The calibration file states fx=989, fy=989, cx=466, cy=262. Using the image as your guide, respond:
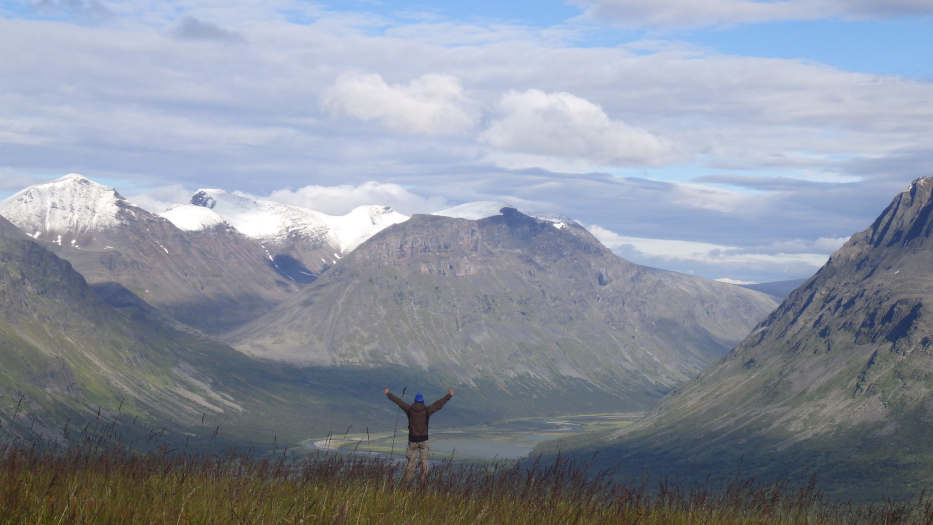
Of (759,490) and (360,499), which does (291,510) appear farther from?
(759,490)

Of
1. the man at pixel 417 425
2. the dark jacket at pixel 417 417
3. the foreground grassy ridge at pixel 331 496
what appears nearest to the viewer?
the foreground grassy ridge at pixel 331 496

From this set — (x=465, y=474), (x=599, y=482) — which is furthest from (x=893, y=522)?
(x=465, y=474)

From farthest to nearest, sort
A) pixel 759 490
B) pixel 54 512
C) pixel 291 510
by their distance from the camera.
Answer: pixel 759 490 < pixel 291 510 < pixel 54 512

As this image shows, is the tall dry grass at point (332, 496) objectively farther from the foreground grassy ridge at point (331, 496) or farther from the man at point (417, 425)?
the man at point (417, 425)

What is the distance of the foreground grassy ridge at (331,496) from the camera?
1866 cm

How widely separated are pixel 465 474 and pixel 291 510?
997 centimetres

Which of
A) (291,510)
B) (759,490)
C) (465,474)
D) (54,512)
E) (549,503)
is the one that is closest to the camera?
(54,512)

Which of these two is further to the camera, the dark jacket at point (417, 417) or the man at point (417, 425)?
the dark jacket at point (417, 417)

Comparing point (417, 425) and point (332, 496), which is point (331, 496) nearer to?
point (332, 496)

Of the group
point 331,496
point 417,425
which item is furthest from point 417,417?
point 331,496

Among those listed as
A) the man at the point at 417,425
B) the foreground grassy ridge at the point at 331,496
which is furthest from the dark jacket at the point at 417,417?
the foreground grassy ridge at the point at 331,496

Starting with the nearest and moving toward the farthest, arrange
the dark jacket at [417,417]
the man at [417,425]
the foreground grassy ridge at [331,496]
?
1. the foreground grassy ridge at [331,496]
2. the man at [417,425]
3. the dark jacket at [417,417]

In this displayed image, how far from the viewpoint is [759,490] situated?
80.3ft

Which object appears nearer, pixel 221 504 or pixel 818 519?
pixel 221 504
